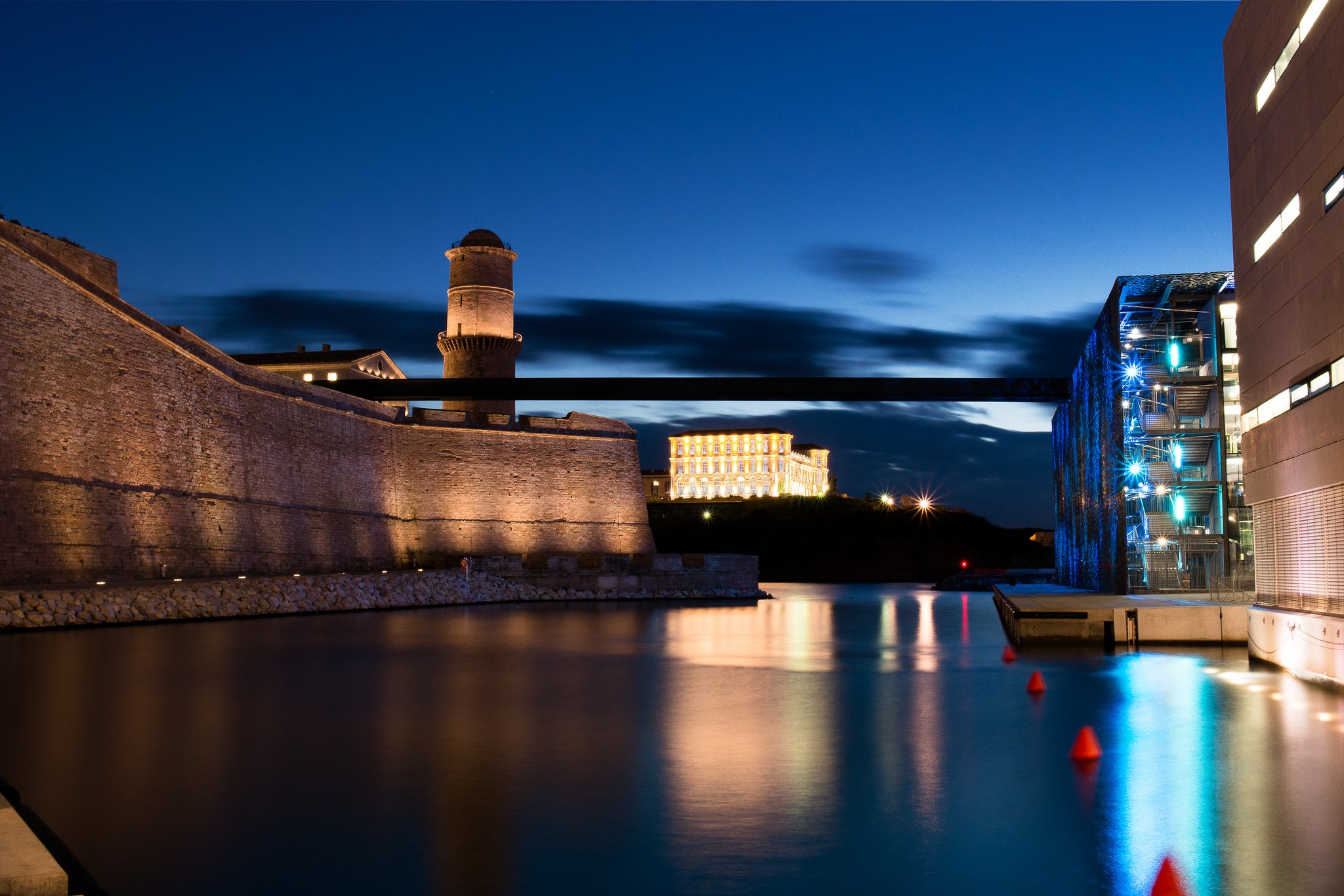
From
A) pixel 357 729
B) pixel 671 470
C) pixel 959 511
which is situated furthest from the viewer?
pixel 671 470

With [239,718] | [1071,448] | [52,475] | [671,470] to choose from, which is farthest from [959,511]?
[239,718]

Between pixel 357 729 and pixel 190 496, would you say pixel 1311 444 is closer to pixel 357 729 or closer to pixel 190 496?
pixel 357 729

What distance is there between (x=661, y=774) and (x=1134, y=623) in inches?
527

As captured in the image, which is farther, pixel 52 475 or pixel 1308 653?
pixel 52 475

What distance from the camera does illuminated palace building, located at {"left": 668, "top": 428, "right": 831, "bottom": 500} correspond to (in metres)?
114

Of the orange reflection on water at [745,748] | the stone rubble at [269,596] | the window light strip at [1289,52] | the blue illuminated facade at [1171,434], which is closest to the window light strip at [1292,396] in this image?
the window light strip at [1289,52]

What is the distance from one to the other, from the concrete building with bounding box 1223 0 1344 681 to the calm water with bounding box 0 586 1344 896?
142cm

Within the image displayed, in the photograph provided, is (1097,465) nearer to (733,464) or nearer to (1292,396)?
(1292,396)

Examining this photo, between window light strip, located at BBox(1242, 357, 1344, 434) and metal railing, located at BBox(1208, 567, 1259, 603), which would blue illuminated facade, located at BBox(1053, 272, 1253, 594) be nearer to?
metal railing, located at BBox(1208, 567, 1259, 603)

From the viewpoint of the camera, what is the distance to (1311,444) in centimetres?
1429

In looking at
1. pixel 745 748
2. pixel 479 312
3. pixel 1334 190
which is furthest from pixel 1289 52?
Result: pixel 479 312

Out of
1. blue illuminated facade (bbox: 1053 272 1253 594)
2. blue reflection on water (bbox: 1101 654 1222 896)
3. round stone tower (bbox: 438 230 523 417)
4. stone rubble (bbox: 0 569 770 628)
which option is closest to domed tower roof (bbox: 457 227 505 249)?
round stone tower (bbox: 438 230 523 417)

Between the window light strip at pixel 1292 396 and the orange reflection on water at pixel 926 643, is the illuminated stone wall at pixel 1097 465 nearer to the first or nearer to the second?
the orange reflection on water at pixel 926 643

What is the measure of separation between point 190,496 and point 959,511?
2942 inches
